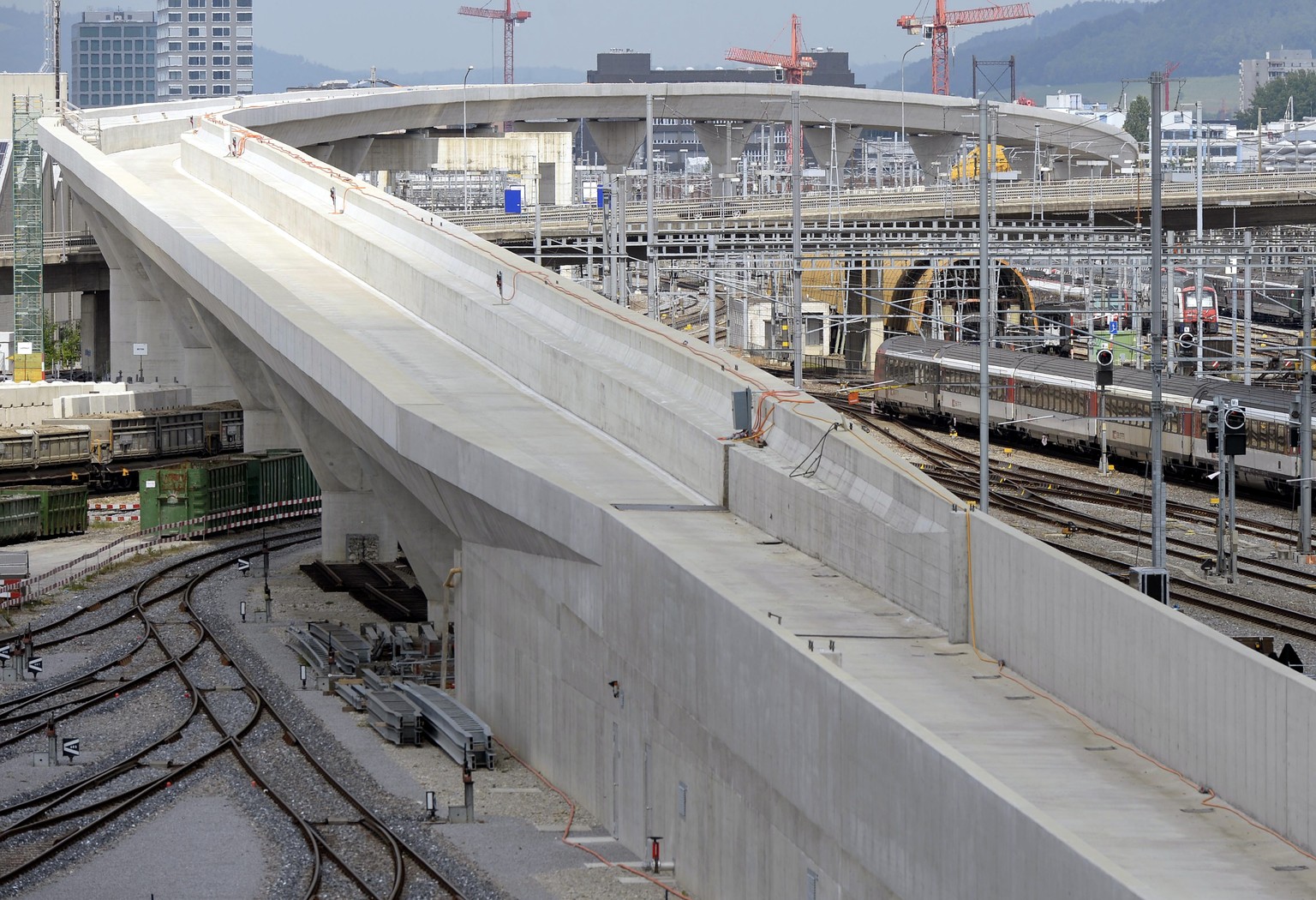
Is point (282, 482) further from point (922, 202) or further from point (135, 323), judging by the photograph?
point (922, 202)

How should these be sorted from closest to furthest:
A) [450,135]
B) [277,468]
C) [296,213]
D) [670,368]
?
[670,368] → [296,213] → [277,468] → [450,135]

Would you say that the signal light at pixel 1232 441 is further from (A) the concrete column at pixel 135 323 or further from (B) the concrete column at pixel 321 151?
(B) the concrete column at pixel 321 151

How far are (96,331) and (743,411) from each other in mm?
68545

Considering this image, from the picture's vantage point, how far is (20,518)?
44250 mm

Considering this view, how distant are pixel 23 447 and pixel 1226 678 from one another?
4368cm

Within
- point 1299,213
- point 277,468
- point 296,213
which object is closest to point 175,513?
point 277,468

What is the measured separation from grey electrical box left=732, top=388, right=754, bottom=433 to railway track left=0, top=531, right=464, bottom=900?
6.45m

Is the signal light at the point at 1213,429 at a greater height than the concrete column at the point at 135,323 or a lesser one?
lesser

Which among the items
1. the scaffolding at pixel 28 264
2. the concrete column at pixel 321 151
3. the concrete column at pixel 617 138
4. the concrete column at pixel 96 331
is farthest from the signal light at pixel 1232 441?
the concrete column at pixel 617 138

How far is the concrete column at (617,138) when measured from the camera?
100 meters

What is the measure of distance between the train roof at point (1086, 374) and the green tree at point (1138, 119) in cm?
12613

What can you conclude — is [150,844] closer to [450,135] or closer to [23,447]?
[23,447]

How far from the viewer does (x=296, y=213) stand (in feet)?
148

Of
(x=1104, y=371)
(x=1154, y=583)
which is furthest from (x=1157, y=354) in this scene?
(x=1104, y=371)
